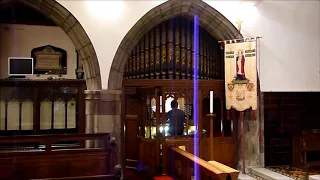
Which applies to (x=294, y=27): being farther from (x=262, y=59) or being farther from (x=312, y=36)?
(x=262, y=59)

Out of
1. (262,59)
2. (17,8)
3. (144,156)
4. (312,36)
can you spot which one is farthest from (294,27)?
(17,8)

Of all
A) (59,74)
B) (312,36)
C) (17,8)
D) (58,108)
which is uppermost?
(17,8)

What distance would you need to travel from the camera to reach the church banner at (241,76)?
5738mm

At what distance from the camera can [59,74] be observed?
750cm

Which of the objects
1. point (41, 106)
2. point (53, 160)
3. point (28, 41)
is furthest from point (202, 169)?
point (28, 41)

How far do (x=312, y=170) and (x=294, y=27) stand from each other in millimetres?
2450

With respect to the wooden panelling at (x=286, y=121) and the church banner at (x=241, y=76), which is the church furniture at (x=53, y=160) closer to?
the church banner at (x=241, y=76)

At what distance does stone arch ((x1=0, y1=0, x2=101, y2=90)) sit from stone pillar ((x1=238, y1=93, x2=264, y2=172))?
255cm

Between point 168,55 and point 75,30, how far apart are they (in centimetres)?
155

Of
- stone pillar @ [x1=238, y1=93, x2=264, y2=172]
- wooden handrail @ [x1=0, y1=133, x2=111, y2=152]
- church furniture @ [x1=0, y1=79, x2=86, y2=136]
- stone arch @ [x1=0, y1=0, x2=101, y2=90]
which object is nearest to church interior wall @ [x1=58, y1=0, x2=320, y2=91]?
stone arch @ [x1=0, y1=0, x2=101, y2=90]

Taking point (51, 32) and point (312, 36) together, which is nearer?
point (312, 36)

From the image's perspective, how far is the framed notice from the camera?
7.44m

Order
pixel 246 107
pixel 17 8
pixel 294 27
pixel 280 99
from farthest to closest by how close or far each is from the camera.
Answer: pixel 17 8, pixel 280 99, pixel 294 27, pixel 246 107

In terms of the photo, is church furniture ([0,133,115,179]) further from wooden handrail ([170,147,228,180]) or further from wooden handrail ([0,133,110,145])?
wooden handrail ([170,147,228,180])
